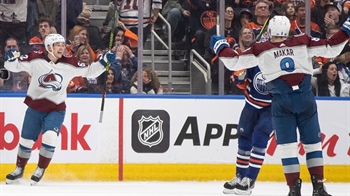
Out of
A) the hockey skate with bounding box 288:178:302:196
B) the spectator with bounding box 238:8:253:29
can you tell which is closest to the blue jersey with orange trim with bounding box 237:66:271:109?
the hockey skate with bounding box 288:178:302:196

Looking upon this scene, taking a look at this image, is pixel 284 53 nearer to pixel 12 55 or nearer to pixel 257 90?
pixel 257 90

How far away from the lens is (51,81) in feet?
26.7

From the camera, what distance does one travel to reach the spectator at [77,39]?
877 cm

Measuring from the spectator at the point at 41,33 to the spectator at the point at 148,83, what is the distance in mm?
929

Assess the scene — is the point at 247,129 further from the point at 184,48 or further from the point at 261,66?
the point at 184,48

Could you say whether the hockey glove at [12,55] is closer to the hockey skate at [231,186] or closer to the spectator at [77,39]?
the spectator at [77,39]

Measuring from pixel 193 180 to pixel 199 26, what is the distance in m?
1.52

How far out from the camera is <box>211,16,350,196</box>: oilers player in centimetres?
668

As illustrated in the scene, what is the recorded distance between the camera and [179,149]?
8.93m

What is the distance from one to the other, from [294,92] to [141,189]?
5.97ft

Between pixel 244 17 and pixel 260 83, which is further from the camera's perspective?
pixel 244 17

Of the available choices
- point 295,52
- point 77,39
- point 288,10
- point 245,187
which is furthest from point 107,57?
point 288,10

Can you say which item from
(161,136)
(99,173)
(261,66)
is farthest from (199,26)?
(261,66)

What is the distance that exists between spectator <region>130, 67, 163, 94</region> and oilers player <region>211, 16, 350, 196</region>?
2.36 meters
